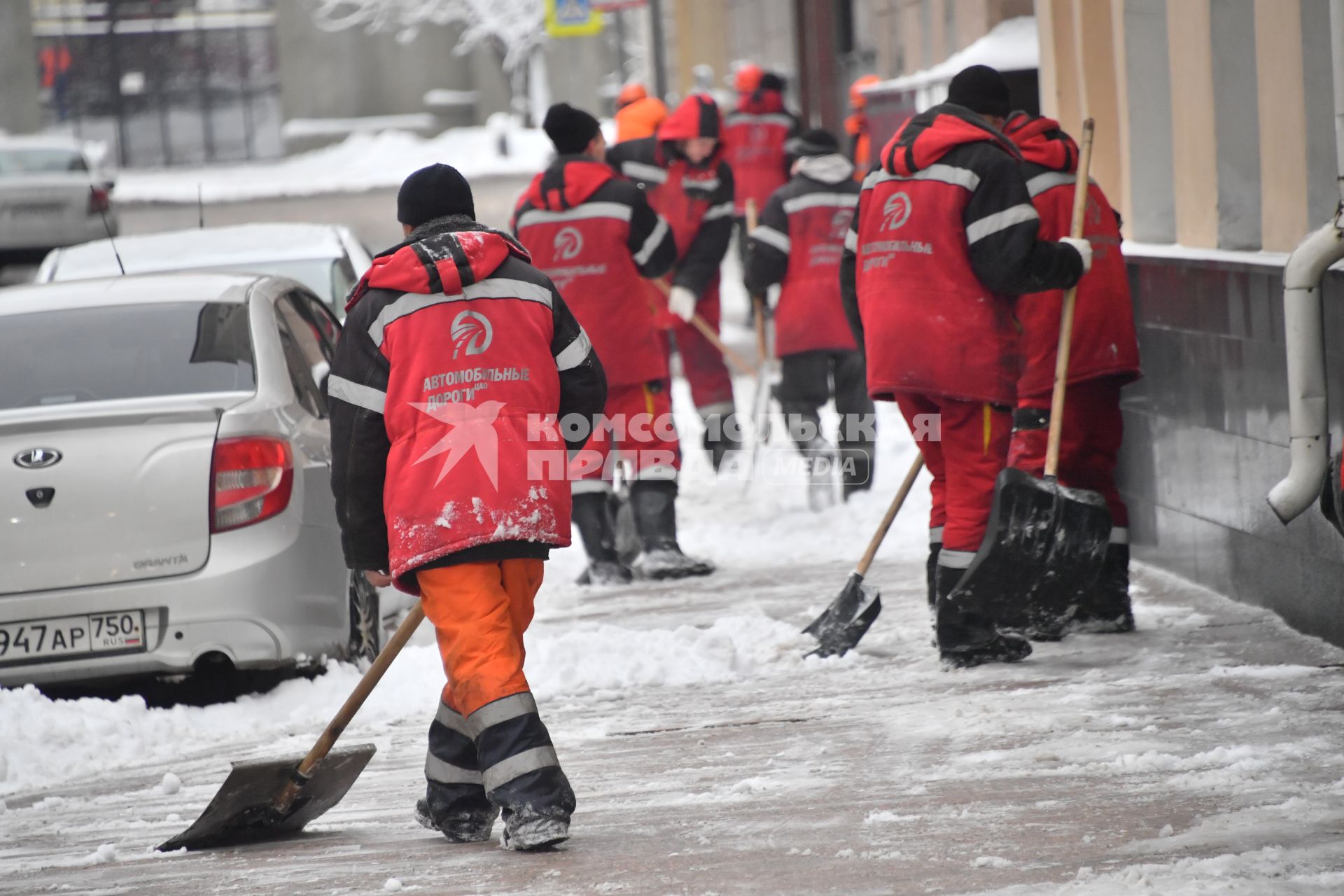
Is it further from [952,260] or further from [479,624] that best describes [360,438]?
[952,260]

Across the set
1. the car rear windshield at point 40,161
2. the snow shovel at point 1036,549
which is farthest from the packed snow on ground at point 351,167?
the snow shovel at point 1036,549

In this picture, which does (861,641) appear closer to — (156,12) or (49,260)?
(49,260)

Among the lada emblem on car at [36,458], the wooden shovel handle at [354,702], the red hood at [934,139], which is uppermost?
the red hood at [934,139]

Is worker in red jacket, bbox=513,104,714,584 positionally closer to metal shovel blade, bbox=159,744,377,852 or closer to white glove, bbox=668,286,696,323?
white glove, bbox=668,286,696,323

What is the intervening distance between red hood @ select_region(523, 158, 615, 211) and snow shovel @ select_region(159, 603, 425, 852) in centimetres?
375

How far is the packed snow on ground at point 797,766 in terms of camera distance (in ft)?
13.2

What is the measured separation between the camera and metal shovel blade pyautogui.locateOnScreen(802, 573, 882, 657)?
6359mm

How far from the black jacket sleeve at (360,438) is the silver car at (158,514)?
140cm

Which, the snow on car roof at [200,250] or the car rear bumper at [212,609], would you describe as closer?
the car rear bumper at [212,609]

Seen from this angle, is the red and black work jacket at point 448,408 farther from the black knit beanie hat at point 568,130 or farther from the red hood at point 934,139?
the black knit beanie hat at point 568,130

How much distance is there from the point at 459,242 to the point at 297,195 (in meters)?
31.2

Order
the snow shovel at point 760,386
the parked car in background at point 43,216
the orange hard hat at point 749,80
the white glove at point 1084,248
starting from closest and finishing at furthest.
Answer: the white glove at point 1084,248 → the snow shovel at point 760,386 → the orange hard hat at point 749,80 → the parked car in background at point 43,216

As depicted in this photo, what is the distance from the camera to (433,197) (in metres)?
4.66

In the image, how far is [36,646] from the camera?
5773 mm
